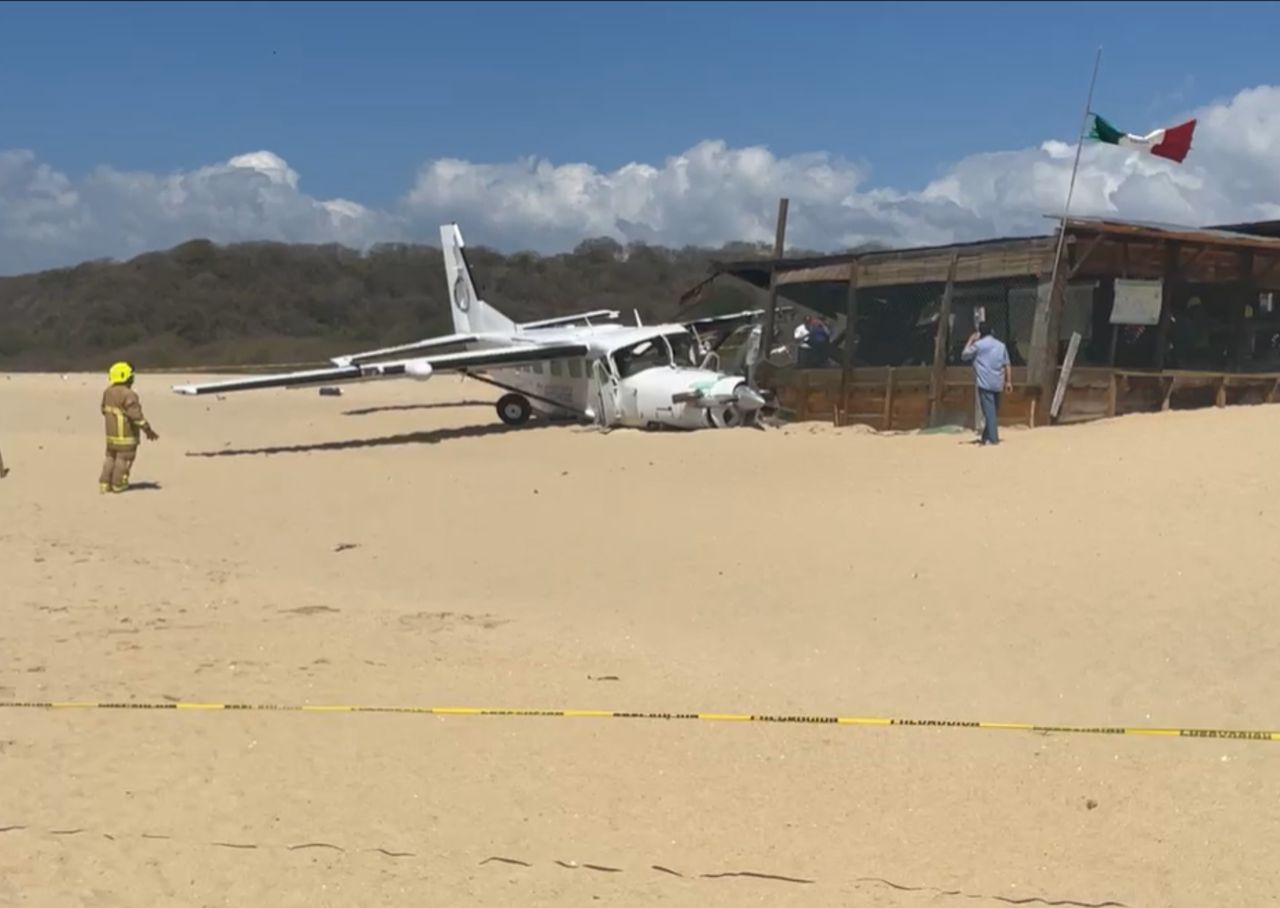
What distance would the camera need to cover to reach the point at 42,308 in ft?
307

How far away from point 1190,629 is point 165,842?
7.41 meters

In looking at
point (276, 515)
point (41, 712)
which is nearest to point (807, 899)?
point (41, 712)

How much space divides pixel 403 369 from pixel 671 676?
14.7 m

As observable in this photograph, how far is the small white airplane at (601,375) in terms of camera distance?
23.4 m

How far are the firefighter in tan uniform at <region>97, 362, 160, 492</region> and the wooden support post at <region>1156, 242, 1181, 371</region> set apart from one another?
46.4 feet

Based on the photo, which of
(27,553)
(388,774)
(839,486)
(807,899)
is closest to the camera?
(807,899)

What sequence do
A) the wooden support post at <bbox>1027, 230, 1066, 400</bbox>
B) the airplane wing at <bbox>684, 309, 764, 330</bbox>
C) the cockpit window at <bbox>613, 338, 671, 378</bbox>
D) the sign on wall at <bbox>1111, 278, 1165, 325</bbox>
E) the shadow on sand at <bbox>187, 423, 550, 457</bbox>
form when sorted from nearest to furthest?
1. the wooden support post at <bbox>1027, 230, 1066, 400</bbox>
2. the sign on wall at <bbox>1111, 278, 1165, 325</bbox>
3. the shadow on sand at <bbox>187, 423, 550, 457</bbox>
4. the cockpit window at <bbox>613, 338, 671, 378</bbox>
5. the airplane wing at <bbox>684, 309, 764, 330</bbox>

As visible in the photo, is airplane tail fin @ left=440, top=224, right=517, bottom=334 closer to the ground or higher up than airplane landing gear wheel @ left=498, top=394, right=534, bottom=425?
higher up

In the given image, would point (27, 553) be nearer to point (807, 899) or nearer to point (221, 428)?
point (807, 899)

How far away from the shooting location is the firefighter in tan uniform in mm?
18453

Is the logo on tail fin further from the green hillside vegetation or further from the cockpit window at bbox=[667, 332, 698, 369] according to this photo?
the green hillside vegetation

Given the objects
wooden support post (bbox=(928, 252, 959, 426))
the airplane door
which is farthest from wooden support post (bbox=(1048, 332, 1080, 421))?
the airplane door

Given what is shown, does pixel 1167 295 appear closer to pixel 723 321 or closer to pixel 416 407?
pixel 723 321

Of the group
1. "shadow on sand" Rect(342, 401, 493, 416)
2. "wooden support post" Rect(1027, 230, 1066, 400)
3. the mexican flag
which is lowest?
"shadow on sand" Rect(342, 401, 493, 416)
